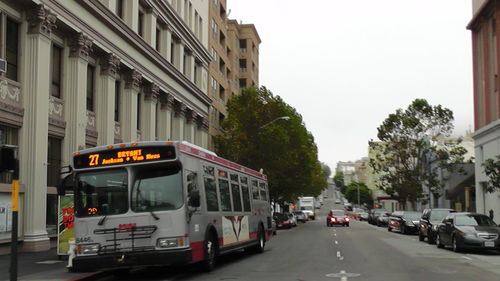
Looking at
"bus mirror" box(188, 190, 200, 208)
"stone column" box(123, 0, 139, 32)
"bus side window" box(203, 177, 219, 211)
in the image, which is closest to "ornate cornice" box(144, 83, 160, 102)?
"stone column" box(123, 0, 139, 32)

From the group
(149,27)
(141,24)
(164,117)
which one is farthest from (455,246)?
(164,117)

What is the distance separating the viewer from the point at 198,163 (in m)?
13.8

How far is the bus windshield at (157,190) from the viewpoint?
486 inches

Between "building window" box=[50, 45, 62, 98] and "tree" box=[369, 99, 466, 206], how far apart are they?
116 feet

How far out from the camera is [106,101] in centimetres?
2694

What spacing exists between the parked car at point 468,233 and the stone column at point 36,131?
14.7 meters

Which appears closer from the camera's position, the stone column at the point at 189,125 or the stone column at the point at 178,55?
the stone column at the point at 178,55

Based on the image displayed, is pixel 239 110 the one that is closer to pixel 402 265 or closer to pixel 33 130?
pixel 33 130

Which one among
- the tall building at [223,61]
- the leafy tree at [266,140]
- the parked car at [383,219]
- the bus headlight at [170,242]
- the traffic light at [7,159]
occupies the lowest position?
the parked car at [383,219]

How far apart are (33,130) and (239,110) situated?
91.5 ft

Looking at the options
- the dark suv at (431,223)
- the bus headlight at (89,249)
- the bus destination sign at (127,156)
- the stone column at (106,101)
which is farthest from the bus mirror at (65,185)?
the dark suv at (431,223)

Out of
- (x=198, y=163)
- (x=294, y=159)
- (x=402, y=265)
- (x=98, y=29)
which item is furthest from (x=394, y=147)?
(x=198, y=163)

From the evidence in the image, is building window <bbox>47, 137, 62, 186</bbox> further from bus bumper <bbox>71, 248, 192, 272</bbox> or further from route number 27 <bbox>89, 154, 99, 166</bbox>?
bus bumper <bbox>71, 248, 192, 272</bbox>

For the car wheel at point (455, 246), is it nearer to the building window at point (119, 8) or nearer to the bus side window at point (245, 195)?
the bus side window at point (245, 195)
